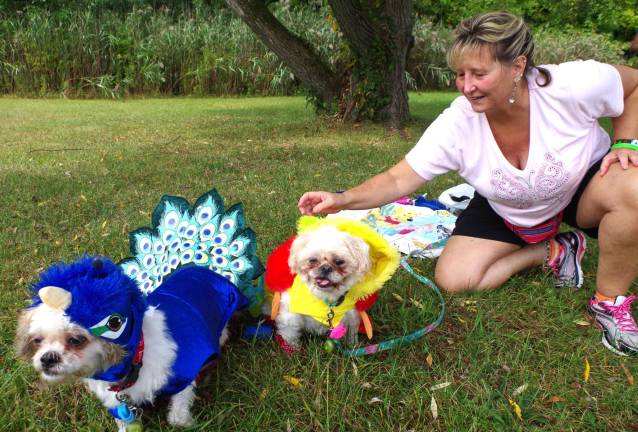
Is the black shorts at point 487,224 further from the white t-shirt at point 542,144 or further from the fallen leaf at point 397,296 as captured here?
the fallen leaf at point 397,296

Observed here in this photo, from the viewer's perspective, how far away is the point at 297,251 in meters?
2.19

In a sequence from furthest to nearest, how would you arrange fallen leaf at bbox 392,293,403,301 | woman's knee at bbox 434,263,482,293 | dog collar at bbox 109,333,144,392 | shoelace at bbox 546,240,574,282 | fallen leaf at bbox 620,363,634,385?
shoelace at bbox 546,240,574,282 → woman's knee at bbox 434,263,482,293 → fallen leaf at bbox 392,293,403,301 → fallen leaf at bbox 620,363,634,385 → dog collar at bbox 109,333,144,392

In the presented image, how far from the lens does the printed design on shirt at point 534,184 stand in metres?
2.63

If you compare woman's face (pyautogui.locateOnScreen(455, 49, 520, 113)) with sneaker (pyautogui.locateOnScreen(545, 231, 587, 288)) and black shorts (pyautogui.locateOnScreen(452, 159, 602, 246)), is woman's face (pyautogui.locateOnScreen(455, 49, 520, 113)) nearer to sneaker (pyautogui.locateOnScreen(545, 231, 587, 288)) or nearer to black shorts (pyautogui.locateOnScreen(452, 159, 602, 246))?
black shorts (pyautogui.locateOnScreen(452, 159, 602, 246))

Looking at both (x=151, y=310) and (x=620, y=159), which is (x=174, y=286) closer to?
(x=151, y=310)

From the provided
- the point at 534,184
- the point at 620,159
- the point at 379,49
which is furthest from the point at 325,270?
the point at 379,49

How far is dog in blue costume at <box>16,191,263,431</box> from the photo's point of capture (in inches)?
58.0

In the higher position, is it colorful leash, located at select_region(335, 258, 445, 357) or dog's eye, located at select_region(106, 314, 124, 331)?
dog's eye, located at select_region(106, 314, 124, 331)

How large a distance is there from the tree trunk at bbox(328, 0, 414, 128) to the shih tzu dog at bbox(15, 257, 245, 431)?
20.6ft

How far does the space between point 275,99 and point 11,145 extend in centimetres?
823

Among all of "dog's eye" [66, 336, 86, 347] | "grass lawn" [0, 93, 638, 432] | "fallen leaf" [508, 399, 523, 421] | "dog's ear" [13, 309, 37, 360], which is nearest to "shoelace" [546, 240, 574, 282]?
"grass lawn" [0, 93, 638, 432]

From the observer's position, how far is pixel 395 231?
12.7 feet

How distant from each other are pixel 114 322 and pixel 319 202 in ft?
3.98

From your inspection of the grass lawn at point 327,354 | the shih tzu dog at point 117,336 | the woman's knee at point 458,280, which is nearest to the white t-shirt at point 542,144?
the woman's knee at point 458,280
